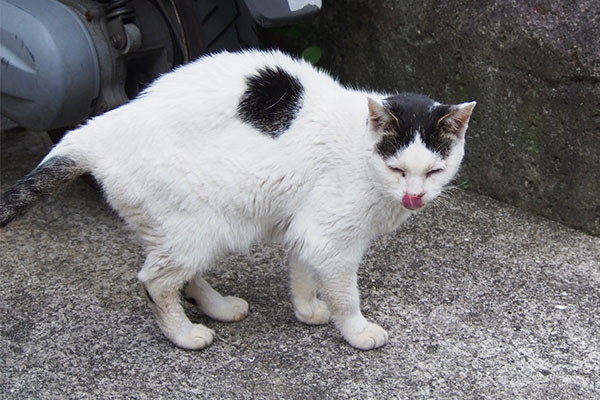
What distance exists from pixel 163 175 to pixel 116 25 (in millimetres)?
1100

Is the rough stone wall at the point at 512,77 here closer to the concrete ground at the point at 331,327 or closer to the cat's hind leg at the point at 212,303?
the concrete ground at the point at 331,327

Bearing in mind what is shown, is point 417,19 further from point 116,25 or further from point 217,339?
point 217,339

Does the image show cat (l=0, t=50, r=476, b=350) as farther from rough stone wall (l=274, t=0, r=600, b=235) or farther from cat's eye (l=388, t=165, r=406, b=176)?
rough stone wall (l=274, t=0, r=600, b=235)

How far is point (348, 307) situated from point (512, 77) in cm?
147

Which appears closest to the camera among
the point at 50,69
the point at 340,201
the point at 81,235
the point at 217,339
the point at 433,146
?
the point at 433,146

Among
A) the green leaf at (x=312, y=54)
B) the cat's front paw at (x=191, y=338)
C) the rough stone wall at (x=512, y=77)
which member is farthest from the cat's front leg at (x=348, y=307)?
the green leaf at (x=312, y=54)

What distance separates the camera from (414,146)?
2.40m

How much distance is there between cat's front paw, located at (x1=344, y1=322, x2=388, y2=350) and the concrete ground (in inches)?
1.3

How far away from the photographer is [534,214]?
11.9 feet

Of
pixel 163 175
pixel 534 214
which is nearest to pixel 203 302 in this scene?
pixel 163 175

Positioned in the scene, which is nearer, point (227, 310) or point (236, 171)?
point (236, 171)

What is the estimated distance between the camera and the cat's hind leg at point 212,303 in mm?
2887

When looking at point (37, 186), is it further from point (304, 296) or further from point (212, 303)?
point (304, 296)

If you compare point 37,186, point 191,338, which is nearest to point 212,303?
point 191,338
